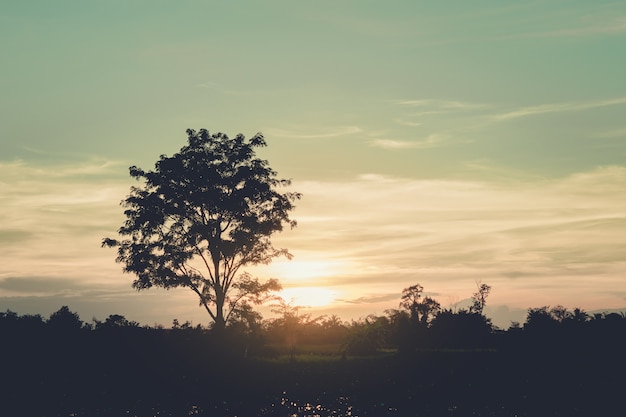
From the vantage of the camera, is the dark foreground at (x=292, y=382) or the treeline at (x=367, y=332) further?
the treeline at (x=367, y=332)

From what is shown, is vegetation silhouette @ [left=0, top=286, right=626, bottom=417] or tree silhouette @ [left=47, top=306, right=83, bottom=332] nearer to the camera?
vegetation silhouette @ [left=0, top=286, right=626, bottom=417]

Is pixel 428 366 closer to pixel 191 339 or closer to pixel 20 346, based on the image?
pixel 191 339

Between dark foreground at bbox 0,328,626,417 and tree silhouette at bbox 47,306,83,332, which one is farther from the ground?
tree silhouette at bbox 47,306,83,332

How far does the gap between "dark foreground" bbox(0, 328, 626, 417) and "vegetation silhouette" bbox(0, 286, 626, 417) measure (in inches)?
3.2

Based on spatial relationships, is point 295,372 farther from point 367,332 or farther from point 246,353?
point 367,332

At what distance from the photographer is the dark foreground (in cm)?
3241

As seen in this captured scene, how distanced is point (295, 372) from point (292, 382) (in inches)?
256

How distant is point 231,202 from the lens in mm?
63438

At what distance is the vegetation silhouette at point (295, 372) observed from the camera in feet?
109

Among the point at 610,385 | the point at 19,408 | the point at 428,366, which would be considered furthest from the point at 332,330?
the point at 19,408

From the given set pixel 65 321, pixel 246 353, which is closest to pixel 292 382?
pixel 246 353

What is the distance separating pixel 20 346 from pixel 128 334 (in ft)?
26.1

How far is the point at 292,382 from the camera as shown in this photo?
4544 centimetres

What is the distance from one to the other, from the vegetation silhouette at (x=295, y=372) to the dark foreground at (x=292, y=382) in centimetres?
8
